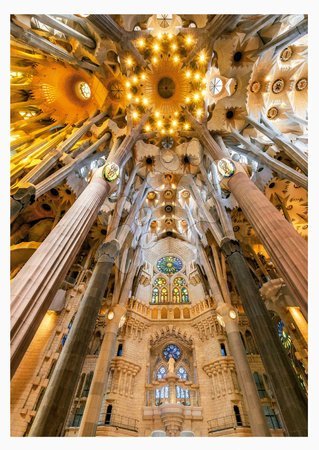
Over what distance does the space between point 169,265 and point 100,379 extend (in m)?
11.4

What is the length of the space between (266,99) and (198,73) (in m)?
4.15

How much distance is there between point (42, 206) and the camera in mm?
13891

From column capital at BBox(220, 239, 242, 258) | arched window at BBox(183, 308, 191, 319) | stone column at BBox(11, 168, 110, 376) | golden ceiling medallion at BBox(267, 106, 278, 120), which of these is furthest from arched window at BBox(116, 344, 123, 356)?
golden ceiling medallion at BBox(267, 106, 278, 120)

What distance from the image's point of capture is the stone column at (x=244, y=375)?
8164mm

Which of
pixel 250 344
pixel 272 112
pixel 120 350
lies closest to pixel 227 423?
pixel 250 344

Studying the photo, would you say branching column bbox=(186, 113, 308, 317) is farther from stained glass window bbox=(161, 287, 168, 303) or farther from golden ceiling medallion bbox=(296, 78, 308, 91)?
stained glass window bbox=(161, 287, 168, 303)

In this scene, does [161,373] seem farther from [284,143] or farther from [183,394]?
[284,143]

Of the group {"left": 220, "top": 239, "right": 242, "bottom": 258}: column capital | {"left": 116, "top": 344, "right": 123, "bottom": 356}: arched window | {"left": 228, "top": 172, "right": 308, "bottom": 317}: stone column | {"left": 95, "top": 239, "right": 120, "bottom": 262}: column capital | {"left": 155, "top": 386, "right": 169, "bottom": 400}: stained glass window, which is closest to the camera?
{"left": 228, "top": 172, "right": 308, "bottom": 317}: stone column

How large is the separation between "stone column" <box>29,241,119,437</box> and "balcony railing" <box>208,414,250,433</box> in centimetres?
886

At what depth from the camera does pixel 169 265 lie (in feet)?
66.1

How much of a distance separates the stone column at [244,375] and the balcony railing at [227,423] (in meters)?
3.16

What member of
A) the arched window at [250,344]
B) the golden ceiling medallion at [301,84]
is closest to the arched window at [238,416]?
the arched window at [250,344]

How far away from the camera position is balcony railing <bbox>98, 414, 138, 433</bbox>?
1095 cm

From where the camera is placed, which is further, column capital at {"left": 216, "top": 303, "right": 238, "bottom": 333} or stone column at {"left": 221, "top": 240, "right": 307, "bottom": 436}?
column capital at {"left": 216, "top": 303, "right": 238, "bottom": 333}
